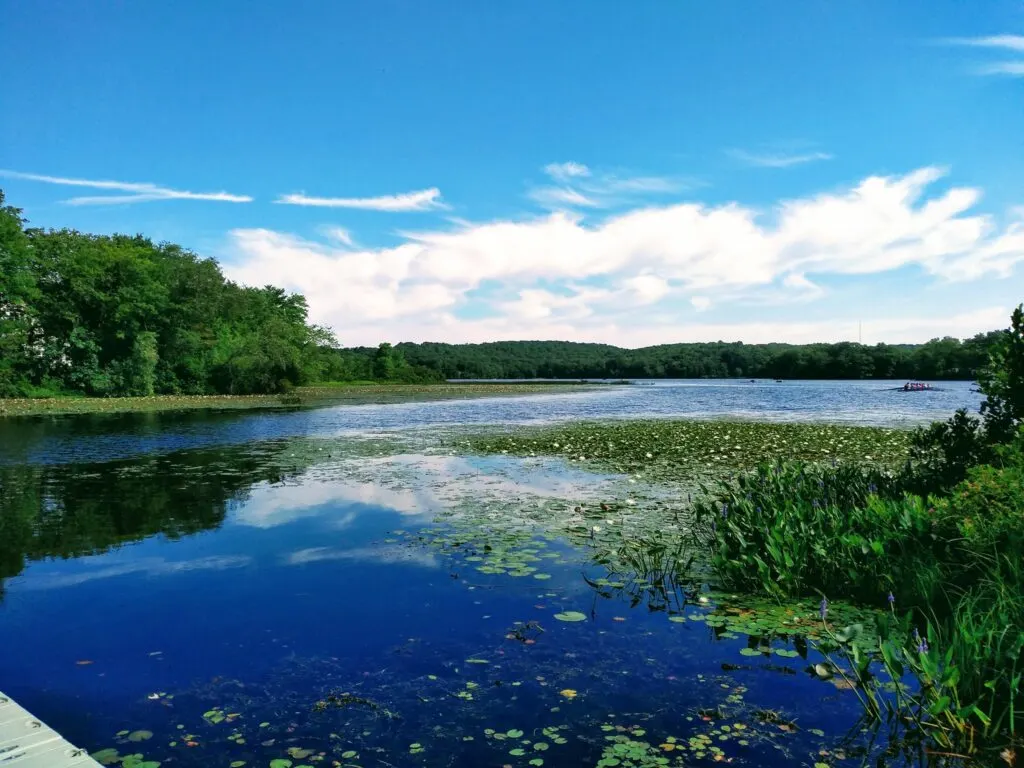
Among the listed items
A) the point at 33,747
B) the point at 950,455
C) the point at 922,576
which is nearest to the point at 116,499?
the point at 33,747

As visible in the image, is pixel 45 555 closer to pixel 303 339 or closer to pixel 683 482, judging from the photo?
pixel 683 482

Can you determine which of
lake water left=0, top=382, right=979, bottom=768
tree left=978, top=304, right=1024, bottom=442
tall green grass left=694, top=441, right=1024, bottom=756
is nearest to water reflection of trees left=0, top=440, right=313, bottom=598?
lake water left=0, top=382, right=979, bottom=768

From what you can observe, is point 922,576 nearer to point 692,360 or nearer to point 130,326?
point 130,326

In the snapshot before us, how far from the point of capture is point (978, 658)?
4.14 meters

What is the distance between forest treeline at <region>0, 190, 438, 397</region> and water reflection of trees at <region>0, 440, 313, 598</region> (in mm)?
36580

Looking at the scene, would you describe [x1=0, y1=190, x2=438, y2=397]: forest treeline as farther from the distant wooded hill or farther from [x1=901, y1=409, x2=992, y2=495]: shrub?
[x1=901, y1=409, x2=992, y2=495]: shrub

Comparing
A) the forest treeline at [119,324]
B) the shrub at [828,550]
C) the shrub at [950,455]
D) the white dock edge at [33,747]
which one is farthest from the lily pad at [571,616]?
the forest treeline at [119,324]

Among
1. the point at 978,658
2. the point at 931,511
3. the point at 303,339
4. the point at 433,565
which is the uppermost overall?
the point at 303,339

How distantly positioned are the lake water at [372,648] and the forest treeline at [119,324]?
44580 mm

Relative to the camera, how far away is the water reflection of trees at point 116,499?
9844mm

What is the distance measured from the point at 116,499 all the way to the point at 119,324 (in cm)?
4822

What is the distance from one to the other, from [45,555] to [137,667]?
16.6ft

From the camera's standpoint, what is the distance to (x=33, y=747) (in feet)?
12.0

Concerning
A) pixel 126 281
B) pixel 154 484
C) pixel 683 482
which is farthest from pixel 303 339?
pixel 683 482
